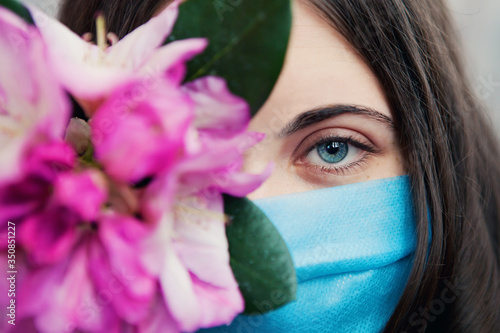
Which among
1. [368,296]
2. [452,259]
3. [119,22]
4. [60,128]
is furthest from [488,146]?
[60,128]

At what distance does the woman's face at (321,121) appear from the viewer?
730 millimetres

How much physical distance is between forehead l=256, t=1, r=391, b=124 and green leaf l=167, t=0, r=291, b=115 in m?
0.25

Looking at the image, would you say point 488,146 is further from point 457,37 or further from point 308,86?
point 308,86

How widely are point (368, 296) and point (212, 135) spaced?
18.8 inches

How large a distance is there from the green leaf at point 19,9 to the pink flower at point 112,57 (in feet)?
0.05

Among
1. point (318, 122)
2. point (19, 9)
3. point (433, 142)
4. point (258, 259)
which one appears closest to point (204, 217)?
point (258, 259)

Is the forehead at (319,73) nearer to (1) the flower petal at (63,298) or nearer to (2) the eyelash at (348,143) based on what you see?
(2) the eyelash at (348,143)

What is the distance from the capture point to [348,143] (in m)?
0.84

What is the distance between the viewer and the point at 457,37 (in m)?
1.12

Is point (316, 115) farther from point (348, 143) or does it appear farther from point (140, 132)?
point (140, 132)

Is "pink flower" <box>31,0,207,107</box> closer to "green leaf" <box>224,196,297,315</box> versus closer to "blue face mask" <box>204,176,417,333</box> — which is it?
"green leaf" <box>224,196,297,315</box>

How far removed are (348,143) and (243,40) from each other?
1.41 feet

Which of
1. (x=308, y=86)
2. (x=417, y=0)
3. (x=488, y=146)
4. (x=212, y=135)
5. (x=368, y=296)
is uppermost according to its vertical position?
(x=417, y=0)

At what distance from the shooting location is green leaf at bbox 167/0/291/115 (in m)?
0.44
